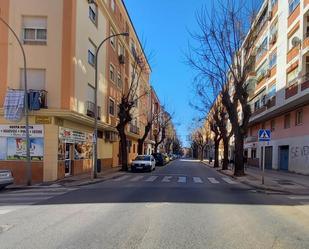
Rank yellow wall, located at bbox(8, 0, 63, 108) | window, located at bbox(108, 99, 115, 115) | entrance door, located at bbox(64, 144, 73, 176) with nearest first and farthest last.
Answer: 1. yellow wall, located at bbox(8, 0, 63, 108)
2. entrance door, located at bbox(64, 144, 73, 176)
3. window, located at bbox(108, 99, 115, 115)

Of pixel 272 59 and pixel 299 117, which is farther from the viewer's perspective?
pixel 272 59

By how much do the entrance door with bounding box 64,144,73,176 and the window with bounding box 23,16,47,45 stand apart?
21.4 ft

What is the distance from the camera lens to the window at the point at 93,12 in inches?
1262

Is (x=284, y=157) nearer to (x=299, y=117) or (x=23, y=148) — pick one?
(x=299, y=117)

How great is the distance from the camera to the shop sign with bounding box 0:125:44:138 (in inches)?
1012

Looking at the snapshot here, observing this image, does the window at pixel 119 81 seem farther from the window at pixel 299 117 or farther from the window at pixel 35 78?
the window at pixel 35 78

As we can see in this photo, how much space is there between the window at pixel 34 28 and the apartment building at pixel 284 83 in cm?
1419

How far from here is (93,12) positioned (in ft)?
109

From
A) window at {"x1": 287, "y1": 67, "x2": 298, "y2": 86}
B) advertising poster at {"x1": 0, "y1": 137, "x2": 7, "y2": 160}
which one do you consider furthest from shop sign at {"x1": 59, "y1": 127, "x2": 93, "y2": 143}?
window at {"x1": 287, "y1": 67, "x2": 298, "y2": 86}

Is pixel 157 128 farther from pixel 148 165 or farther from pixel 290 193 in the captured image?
pixel 290 193

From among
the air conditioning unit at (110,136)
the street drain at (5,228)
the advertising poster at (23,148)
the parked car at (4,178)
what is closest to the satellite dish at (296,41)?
the air conditioning unit at (110,136)

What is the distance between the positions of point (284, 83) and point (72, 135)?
19.3 meters

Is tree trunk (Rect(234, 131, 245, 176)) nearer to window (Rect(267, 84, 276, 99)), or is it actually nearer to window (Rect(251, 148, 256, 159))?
window (Rect(267, 84, 276, 99))

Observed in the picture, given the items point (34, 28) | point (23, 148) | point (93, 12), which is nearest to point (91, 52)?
point (93, 12)
